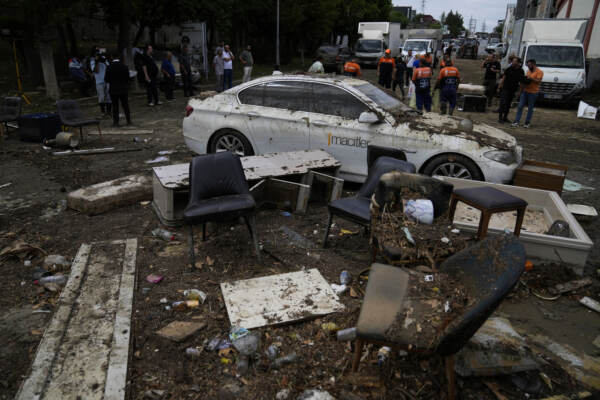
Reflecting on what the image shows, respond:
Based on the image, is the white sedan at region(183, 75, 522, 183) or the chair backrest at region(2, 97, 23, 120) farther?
the chair backrest at region(2, 97, 23, 120)

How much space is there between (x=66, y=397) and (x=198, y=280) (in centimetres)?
156

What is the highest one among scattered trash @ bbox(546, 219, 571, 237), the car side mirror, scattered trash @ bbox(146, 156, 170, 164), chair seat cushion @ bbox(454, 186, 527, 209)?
the car side mirror

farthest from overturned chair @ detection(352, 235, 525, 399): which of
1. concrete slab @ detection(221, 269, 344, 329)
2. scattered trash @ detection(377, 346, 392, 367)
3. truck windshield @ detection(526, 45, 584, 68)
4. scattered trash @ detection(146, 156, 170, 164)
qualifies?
truck windshield @ detection(526, 45, 584, 68)

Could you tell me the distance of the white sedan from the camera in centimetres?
572

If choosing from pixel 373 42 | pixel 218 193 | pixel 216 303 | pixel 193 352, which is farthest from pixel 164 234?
pixel 373 42

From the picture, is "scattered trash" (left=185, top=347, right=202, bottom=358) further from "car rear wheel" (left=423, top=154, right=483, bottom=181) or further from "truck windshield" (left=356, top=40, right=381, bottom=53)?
"truck windshield" (left=356, top=40, right=381, bottom=53)

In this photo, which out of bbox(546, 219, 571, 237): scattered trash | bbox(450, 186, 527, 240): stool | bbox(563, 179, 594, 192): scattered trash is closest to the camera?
bbox(450, 186, 527, 240): stool

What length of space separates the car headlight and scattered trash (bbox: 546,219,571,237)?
1.26 meters

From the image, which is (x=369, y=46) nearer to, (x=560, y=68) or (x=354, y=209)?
(x=560, y=68)

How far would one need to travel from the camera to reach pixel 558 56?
15.1 meters

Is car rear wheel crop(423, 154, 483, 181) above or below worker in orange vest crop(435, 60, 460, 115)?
below

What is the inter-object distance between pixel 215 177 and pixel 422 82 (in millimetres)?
8051

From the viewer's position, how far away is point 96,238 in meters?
4.93

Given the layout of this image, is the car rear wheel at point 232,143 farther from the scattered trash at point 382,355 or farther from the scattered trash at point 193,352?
the scattered trash at point 382,355
